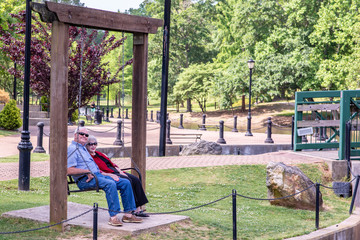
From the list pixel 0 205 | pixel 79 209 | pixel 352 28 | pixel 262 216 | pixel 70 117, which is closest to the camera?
pixel 79 209

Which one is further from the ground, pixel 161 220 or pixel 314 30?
pixel 314 30

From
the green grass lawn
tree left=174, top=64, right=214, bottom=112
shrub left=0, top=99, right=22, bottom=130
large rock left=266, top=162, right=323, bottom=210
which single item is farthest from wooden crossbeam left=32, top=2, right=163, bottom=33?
tree left=174, top=64, right=214, bottom=112

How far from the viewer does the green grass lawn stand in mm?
7493

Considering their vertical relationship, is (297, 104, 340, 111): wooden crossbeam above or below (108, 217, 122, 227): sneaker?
above

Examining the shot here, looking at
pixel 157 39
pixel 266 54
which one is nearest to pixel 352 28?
pixel 266 54

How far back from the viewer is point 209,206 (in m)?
10.3

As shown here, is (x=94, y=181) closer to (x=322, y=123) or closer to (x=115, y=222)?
(x=115, y=222)

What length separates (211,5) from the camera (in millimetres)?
62312

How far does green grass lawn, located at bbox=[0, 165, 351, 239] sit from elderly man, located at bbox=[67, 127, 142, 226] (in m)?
0.47

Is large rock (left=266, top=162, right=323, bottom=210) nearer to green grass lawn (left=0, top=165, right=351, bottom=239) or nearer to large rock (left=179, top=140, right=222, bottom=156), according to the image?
green grass lawn (left=0, top=165, right=351, bottom=239)

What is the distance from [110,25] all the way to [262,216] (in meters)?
4.31

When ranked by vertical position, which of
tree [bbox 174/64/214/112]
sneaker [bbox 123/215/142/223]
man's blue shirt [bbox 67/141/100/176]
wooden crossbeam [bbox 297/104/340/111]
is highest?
tree [bbox 174/64/214/112]

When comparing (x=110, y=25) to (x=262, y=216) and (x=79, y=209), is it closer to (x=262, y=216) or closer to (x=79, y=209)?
(x=79, y=209)

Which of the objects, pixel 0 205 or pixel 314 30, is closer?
pixel 0 205
